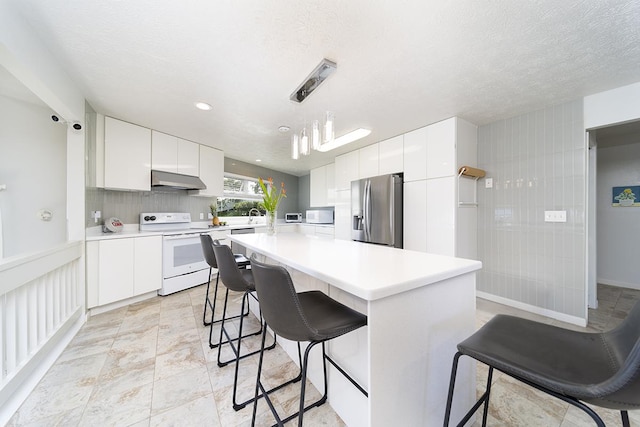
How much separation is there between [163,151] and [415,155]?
11.5 feet

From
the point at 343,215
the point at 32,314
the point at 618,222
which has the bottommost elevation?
the point at 32,314

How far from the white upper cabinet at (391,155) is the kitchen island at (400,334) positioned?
2.25 metres

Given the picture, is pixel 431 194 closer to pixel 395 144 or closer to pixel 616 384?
pixel 395 144

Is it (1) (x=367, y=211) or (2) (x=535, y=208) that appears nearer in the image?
(2) (x=535, y=208)

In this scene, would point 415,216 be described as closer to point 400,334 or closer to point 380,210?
point 380,210

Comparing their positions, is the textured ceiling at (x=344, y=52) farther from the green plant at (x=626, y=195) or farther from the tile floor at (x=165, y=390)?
the green plant at (x=626, y=195)

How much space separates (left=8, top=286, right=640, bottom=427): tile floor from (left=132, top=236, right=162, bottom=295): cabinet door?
62 cm

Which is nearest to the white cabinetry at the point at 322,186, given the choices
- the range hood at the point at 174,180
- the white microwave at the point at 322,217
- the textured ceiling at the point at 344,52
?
the white microwave at the point at 322,217

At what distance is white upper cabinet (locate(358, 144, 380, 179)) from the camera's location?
3.68 meters

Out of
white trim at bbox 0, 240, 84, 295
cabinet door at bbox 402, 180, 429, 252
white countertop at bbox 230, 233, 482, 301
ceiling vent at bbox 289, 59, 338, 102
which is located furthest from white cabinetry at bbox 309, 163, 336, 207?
white trim at bbox 0, 240, 84, 295

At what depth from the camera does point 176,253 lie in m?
3.14

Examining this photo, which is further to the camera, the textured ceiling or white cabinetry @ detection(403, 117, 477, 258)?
white cabinetry @ detection(403, 117, 477, 258)

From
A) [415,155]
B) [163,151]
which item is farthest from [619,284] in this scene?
[163,151]

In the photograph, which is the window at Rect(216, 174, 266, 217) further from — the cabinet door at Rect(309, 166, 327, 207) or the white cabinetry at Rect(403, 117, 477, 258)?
the white cabinetry at Rect(403, 117, 477, 258)
